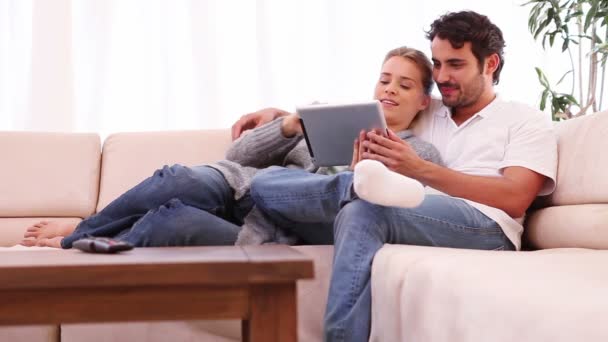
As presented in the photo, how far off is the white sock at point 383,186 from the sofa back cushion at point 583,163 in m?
0.44

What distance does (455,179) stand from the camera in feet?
5.62

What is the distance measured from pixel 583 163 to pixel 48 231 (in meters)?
1.42

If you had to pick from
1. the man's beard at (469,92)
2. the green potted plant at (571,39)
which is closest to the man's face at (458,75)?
the man's beard at (469,92)

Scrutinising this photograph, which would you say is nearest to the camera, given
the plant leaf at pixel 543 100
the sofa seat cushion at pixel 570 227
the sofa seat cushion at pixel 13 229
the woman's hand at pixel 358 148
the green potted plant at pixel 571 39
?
the sofa seat cushion at pixel 570 227

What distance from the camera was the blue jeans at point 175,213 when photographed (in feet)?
5.79

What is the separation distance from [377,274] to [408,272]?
0.37 feet

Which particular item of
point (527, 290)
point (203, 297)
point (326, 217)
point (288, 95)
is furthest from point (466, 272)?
point (288, 95)

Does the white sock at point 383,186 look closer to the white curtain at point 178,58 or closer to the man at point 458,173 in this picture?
the man at point 458,173

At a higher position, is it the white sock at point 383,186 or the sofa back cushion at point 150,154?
the white sock at point 383,186

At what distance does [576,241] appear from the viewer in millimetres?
1684

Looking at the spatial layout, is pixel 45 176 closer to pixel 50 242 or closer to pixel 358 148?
pixel 50 242

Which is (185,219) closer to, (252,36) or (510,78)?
(252,36)

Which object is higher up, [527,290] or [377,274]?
[527,290]

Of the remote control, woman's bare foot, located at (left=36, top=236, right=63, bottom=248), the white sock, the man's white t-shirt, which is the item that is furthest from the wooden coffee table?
woman's bare foot, located at (left=36, top=236, right=63, bottom=248)
